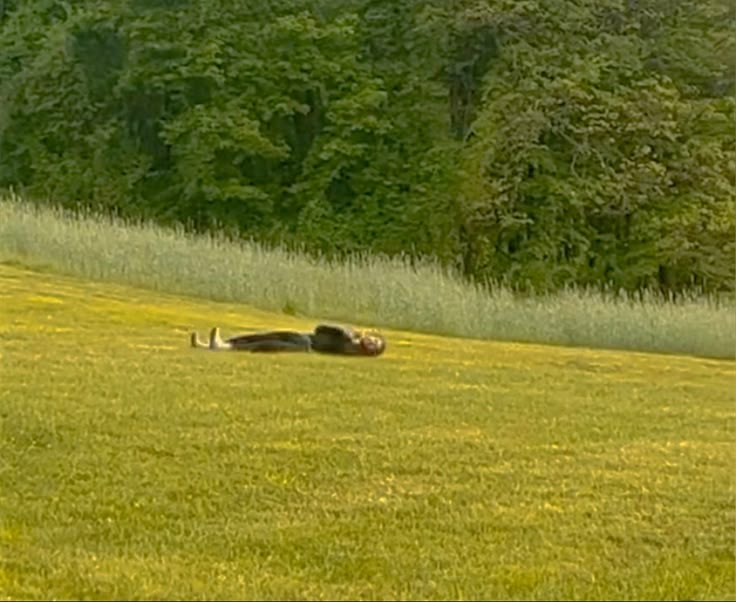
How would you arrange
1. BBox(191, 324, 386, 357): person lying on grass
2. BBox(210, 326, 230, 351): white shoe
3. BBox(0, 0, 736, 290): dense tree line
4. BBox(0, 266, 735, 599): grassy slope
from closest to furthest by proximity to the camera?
BBox(0, 266, 735, 599): grassy slope < BBox(210, 326, 230, 351): white shoe < BBox(191, 324, 386, 357): person lying on grass < BBox(0, 0, 736, 290): dense tree line

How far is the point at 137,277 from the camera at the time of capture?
45.2ft

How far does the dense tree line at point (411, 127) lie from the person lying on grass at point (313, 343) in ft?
40.8

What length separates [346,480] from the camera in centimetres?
513

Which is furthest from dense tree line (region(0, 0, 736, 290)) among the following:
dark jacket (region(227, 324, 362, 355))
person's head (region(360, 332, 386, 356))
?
dark jacket (region(227, 324, 362, 355))

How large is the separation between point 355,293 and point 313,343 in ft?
16.8

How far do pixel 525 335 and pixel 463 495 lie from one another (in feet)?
25.5

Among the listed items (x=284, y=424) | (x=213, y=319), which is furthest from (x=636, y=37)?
(x=284, y=424)

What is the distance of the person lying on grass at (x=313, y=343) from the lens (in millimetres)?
8523

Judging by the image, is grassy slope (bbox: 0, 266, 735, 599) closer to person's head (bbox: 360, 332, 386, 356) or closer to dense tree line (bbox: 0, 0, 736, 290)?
person's head (bbox: 360, 332, 386, 356)

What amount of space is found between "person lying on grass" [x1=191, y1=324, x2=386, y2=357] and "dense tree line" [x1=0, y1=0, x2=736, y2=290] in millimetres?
12441

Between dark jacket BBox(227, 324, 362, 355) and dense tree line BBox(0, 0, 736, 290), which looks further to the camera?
dense tree line BBox(0, 0, 736, 290)

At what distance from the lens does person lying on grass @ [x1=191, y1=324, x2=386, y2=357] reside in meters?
8.52

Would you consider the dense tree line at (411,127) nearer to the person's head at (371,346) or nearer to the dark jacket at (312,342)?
the person's head at (371,346)

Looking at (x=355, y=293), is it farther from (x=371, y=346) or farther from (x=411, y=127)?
(x=411, y=127)
